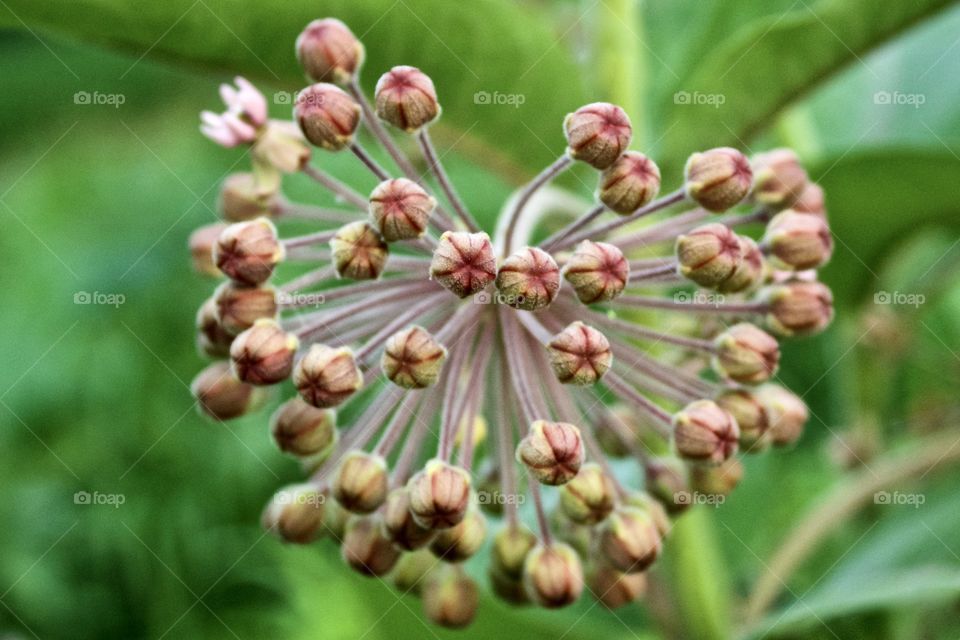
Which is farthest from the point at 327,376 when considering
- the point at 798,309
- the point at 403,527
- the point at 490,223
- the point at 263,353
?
the point at 490,223

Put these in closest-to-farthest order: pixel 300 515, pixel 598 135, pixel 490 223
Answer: pixel 598 135, pixel 300 515, pixel 490 223

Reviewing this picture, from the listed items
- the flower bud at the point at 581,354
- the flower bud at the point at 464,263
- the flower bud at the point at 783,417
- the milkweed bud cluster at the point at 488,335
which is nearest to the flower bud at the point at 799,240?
the milkweed bud cluster at the point at 488,335

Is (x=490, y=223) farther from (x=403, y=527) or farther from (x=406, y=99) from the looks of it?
(x=403, y=527)

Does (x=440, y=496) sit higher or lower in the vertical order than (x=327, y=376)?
lower

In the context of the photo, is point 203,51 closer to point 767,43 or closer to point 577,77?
point 577,77

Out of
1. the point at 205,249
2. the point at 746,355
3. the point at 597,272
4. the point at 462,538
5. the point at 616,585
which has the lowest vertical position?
the point at 616,585

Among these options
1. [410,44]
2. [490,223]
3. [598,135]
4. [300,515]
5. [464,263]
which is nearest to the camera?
[464,263]

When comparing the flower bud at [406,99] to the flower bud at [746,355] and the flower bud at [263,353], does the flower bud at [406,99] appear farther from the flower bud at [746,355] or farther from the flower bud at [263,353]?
the flower bud at [746,355]

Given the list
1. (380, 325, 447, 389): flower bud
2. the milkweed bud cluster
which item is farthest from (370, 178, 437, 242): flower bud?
(380, 325, 447, 389): flower bud

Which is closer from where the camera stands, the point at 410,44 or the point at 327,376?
the point at 327,376
